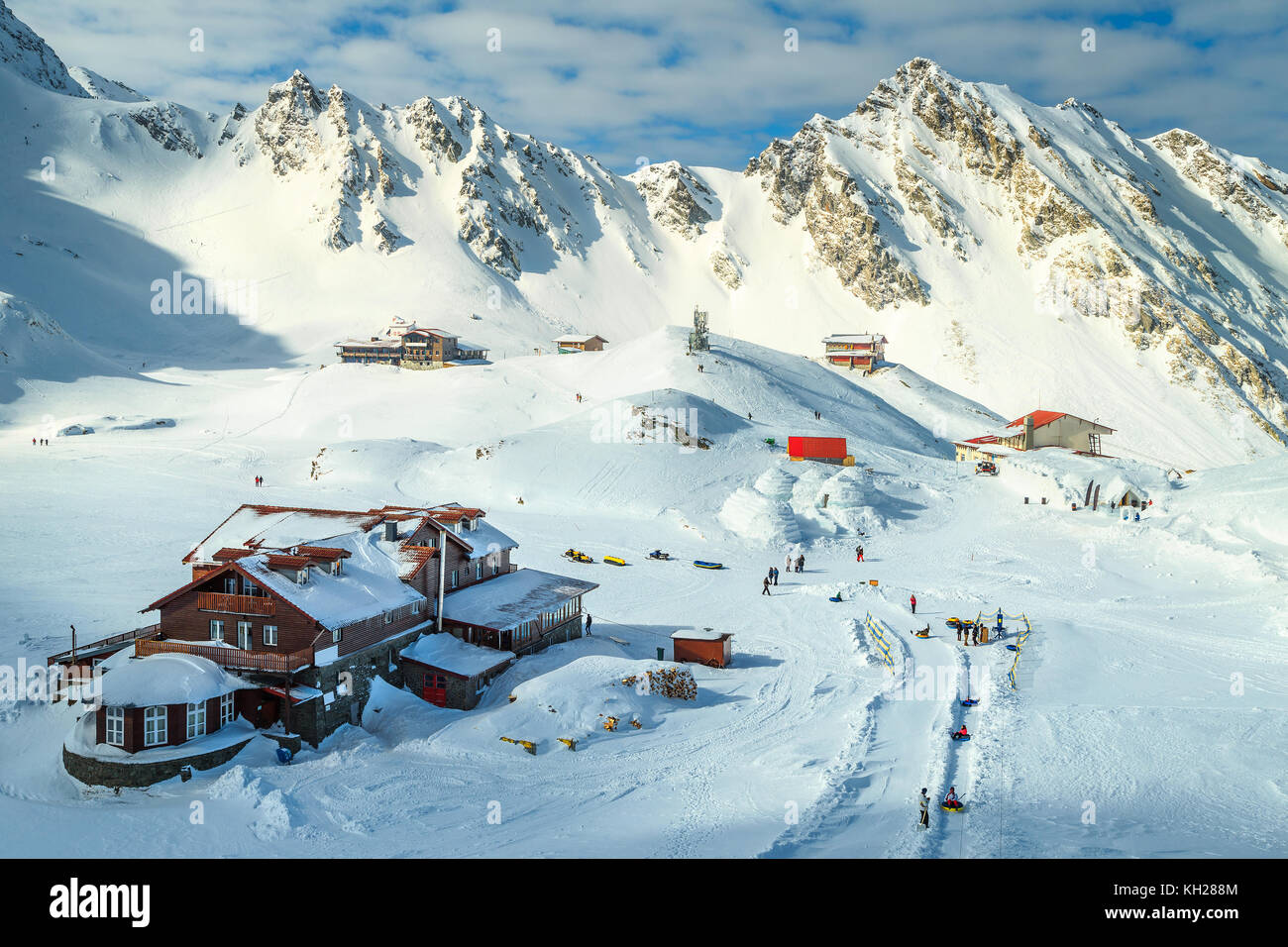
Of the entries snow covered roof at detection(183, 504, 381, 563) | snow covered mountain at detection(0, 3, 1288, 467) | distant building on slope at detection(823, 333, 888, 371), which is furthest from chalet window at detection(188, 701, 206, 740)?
snow covered mountain at detection(0, 3, 1288, 467)

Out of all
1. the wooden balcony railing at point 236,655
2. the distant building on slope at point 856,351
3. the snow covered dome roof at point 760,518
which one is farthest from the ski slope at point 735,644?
the distant building on slope at point 856,351

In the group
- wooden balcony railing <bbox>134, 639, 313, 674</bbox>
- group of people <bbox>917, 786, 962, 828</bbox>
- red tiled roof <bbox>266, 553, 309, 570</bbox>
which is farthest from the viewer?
red tiled roof <bbox>266, 553, 309, 570</bbox>

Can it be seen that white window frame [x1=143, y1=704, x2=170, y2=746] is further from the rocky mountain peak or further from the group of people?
the rocky mountain peak

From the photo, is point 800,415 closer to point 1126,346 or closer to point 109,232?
point 1126,346

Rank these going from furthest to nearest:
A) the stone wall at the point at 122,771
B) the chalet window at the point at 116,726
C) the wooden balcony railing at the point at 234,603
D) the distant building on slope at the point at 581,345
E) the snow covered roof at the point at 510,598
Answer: the distant building on slope at the point at 581,345
the snow covered roof at the point at 510,598
the wooden balcony railing at the point at 234,603
the chalet window at the point at 116,726
the stone wall at the point at 122,771

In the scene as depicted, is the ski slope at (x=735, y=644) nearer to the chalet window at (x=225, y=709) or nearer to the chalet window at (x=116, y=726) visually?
the chalet window at (x=116, y=726)

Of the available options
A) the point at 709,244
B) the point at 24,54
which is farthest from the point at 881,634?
the point at 24,54
